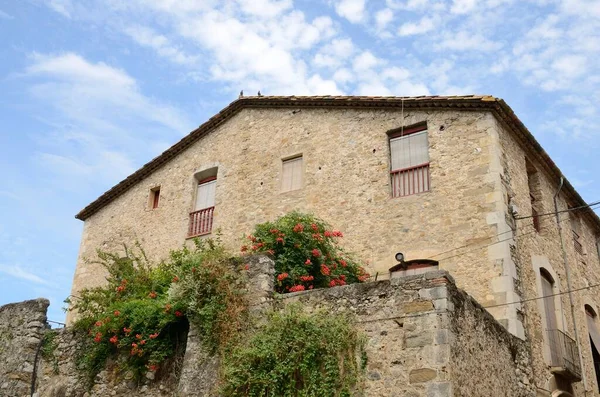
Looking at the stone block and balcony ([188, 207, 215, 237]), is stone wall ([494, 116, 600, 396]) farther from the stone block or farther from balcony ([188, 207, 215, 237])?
balcony ([188, 207, 215, 237])

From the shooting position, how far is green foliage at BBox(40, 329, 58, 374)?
40.2 ft

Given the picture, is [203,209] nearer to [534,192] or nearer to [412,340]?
[534,192]

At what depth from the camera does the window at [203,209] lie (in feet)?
55.1

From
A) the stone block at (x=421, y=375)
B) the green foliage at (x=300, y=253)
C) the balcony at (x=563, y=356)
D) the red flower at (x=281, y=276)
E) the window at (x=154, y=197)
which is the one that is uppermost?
the window at (x=154, y=197)

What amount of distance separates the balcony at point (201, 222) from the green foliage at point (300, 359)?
7950 millimetres

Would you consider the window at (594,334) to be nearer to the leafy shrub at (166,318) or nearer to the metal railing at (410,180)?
the metal railing at (410,180)

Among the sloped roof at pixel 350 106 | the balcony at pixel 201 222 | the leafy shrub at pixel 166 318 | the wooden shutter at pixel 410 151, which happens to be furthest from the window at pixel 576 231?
the leafy shrub at pixel 166 318

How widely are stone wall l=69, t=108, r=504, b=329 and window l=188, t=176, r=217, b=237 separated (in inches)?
8.5

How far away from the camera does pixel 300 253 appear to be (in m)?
11.0

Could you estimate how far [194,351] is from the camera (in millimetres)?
9727

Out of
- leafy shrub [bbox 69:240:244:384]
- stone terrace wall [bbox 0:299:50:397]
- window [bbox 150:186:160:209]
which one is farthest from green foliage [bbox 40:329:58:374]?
window [bbox 150:186:160:209]

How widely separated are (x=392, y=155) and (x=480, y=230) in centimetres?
278

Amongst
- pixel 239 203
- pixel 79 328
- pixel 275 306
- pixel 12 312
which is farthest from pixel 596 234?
pixel 12 312

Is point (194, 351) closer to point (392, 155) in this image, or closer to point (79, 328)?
A: point (79, 328)
